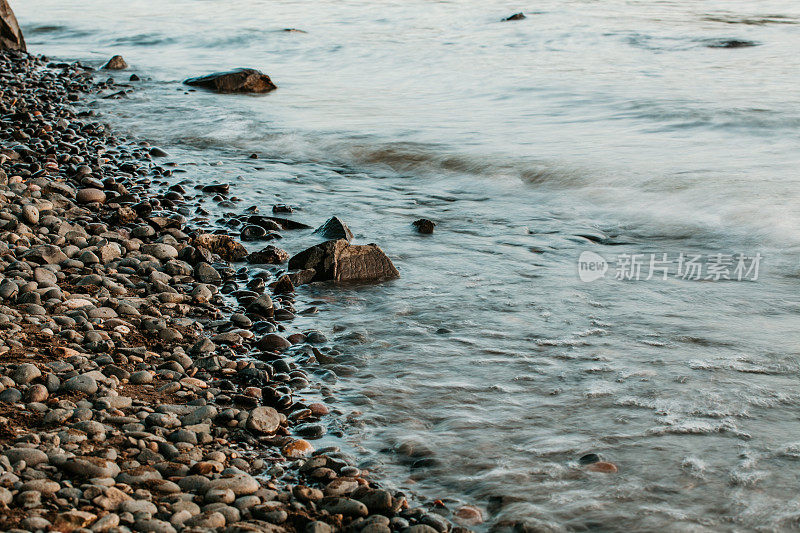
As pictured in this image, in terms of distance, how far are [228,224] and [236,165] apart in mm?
2226

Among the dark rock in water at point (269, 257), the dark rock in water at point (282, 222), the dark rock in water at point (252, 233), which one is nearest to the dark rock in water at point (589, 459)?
the dark rock in water at point (269, 257)

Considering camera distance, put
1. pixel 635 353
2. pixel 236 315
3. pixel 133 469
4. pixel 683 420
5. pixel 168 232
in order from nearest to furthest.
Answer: pixel 133 469 < pixel 683 420 < pixel 635 353 < pixel 236 315 < pixel 168 232

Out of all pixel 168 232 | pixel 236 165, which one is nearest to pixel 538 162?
pixel 236 165

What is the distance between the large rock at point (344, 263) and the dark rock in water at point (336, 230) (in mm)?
560

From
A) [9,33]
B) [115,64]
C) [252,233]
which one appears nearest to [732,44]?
[115,64]

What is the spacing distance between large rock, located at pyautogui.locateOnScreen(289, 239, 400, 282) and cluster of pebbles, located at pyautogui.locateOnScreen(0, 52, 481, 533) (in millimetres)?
241

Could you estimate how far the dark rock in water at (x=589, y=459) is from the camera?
295cm

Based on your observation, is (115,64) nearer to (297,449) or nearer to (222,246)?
(222,246)

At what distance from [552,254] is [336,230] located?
154 centimetres

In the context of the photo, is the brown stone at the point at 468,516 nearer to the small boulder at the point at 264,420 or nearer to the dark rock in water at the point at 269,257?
the small boulder at the point at 264,420

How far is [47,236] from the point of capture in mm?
4852

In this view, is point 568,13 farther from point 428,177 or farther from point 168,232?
point 168,232

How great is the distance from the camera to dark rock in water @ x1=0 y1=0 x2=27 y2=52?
1465cm

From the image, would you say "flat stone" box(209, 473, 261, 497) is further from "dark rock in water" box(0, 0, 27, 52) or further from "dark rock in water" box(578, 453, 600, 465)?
"dark rock in water" box(0, 0, 27, 52)
